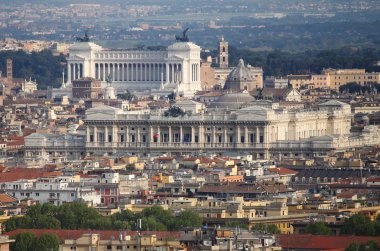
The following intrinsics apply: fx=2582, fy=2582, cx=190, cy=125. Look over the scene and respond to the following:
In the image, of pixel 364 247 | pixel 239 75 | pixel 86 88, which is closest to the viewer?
pixel 364 247

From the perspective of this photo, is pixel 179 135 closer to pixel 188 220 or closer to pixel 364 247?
pixel 188 220

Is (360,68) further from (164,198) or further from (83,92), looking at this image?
(164,198)

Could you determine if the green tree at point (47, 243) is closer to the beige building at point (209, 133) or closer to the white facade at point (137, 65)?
the beige building at point (209, 133)

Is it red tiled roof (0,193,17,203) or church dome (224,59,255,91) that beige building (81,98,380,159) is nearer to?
red tiled roof (0,193,17,203)

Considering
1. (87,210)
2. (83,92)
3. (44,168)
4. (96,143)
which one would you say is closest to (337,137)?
(96,143)

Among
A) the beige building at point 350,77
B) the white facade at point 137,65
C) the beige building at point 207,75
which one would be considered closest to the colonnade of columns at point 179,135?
the beige building at point 350,77

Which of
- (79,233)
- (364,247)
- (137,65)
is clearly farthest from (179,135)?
(137,65)

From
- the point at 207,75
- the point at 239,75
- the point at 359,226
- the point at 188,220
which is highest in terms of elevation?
the point at 359,226
